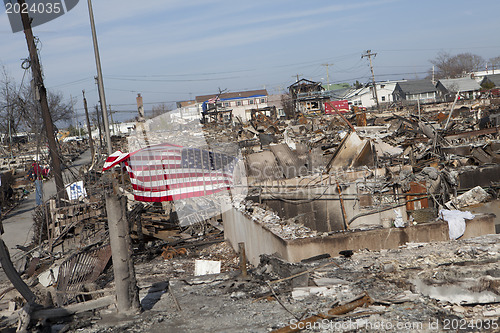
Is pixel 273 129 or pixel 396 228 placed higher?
pixel 273 129

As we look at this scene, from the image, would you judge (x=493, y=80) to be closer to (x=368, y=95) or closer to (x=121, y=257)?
(x=368, y=95)

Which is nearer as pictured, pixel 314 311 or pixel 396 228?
pixel 314 311

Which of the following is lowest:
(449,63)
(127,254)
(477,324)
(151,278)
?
(151,278)

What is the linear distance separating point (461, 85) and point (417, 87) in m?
6.53

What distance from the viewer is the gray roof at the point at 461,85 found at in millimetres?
65125

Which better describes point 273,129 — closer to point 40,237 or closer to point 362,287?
point 40,237

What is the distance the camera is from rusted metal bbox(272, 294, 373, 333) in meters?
5.35

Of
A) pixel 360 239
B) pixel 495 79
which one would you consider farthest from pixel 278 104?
pixel 360 239

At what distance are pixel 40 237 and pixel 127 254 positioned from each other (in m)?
8.66

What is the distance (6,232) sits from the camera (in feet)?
55.2

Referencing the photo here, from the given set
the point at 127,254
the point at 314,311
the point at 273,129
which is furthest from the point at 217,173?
the point at 273,129

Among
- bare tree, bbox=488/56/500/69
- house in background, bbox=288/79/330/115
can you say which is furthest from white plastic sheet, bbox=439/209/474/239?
bare tree, bbox=488/56/500/69

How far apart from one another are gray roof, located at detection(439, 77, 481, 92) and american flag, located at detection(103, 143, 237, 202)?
5909 centimetres

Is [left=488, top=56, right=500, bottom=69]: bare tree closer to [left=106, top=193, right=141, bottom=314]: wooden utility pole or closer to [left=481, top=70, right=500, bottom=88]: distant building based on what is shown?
[left=481, top=70, right=500, bottom=88]: distant building
